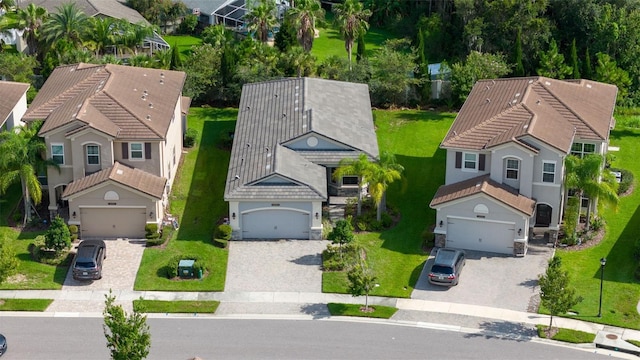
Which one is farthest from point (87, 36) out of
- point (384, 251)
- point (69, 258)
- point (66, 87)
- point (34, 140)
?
point (384, 251)

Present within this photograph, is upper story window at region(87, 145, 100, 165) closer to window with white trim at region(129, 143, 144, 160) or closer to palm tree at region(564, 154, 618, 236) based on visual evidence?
window with white trim at region(129, 143, 144, 160)

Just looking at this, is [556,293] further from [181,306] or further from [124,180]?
[124,180]

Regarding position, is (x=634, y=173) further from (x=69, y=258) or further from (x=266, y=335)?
(x=69, y=258)

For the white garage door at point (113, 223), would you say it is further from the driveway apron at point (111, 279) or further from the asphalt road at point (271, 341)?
the asphalt road at point (271, 341)

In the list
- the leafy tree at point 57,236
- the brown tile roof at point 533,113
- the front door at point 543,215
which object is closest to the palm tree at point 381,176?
the brown tile roof at point 533,113

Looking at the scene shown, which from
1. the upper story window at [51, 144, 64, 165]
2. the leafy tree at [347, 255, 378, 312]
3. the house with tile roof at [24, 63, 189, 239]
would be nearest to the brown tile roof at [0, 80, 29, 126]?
the house with tile roof at [24, 63, 189, 239]
